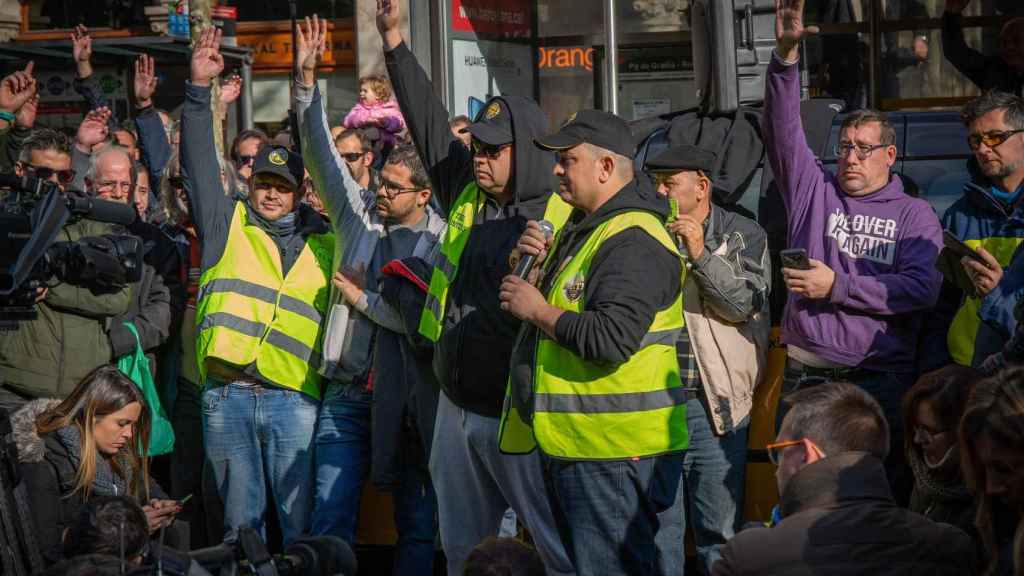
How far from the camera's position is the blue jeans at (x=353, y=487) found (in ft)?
21.6

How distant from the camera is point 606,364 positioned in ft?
16.4

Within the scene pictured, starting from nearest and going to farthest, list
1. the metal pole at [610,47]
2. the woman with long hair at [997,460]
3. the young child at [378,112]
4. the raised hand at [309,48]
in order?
the woman with long hair at [997,460]
the raised hand at [309,48]
the young child at [378,112]
the metal pole at [610,47]

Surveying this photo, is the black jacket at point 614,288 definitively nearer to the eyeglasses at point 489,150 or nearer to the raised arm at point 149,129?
the eyeglasses at point 489,150

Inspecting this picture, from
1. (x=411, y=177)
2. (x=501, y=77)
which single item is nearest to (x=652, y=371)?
(x=411, y=177)

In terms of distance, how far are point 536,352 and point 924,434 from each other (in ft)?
4.26

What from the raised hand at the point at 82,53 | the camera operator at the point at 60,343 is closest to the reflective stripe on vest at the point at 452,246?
the camera operator at the point at 60,343

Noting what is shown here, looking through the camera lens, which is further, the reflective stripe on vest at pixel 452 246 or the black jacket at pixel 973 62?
the black jacket at pixel 973 62

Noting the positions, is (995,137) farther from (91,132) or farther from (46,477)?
(91,132)

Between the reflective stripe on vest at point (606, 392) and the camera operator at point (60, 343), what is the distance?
262 centimetres

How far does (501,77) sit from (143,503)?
6.27 meters

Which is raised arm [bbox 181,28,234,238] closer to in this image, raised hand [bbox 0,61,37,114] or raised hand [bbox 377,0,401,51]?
raised hand [bbox 377,0,401,51]

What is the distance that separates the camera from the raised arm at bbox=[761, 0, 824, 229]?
20.1 ft

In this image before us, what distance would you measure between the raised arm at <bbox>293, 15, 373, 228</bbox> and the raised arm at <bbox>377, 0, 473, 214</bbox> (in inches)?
19.8

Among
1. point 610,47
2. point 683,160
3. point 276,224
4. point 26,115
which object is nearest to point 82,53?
point 26,115
